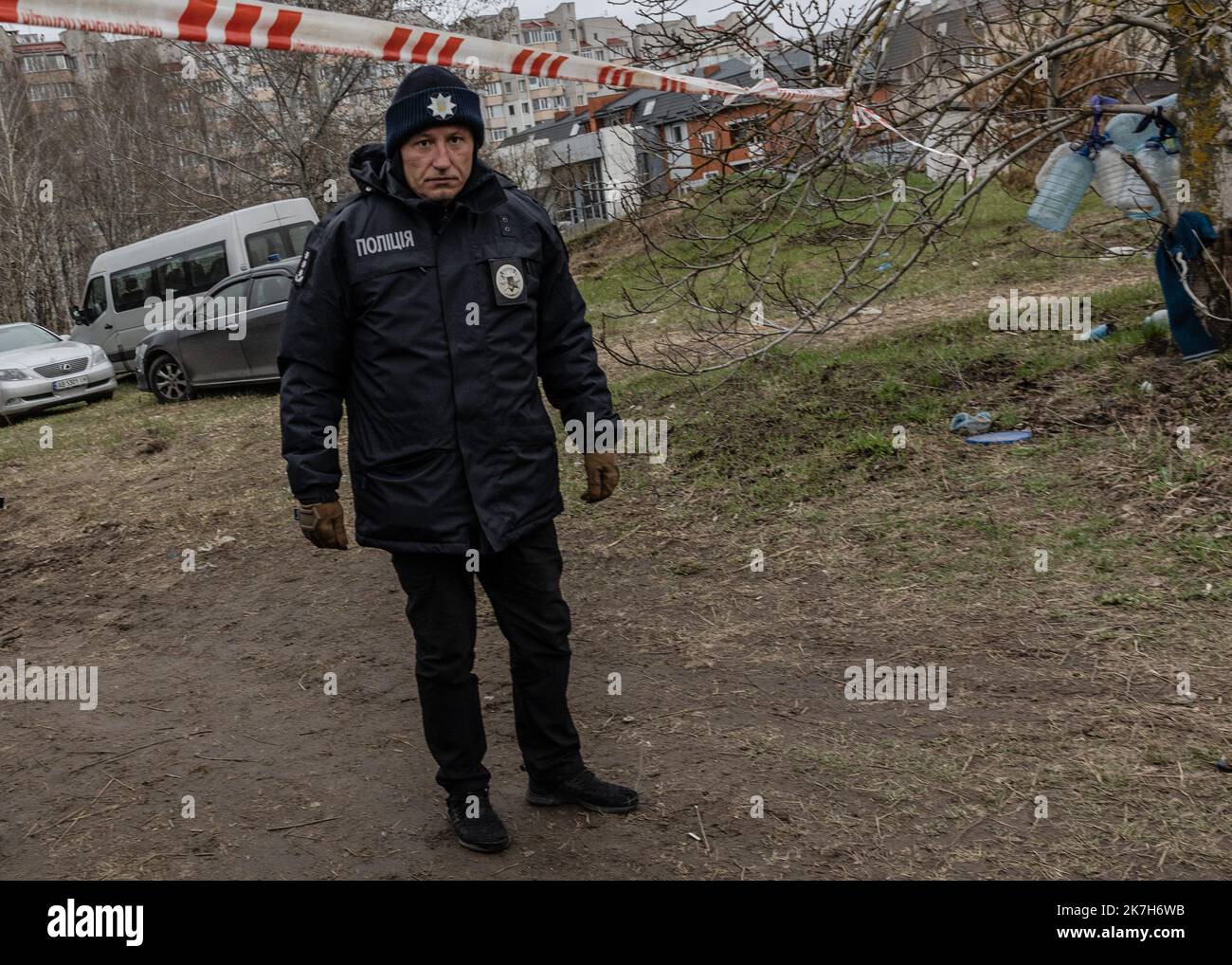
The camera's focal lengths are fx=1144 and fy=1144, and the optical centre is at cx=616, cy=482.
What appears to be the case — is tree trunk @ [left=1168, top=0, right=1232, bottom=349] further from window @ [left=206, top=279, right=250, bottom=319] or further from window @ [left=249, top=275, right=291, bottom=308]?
window @ [left=206, top=279, right=250, bottom=319]

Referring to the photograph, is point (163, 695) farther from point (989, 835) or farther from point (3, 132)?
point (3, 132)

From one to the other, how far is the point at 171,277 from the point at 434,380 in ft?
56.4

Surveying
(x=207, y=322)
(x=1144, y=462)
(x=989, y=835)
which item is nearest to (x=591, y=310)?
(x=207, y=322)

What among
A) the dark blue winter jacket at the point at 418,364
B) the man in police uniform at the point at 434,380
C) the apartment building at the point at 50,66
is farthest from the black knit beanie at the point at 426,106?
the apartment building at the point at 50,66

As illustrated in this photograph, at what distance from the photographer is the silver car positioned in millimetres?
15750

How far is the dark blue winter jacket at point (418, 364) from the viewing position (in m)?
3.21

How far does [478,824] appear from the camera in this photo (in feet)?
11.2

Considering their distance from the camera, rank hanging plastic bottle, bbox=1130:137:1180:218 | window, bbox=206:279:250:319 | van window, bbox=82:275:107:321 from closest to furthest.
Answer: hanging plastic bottle, bbox=1130:137:1180:218, window, bbox=206:279:250:319, van window, bbox=82:275:107:321

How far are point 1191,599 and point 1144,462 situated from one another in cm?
149

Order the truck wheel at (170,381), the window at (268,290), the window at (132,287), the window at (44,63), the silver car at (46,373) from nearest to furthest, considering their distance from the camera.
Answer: the window at (268,290), the truck wheel at (170,381), the silver car at (46,373), the window at (132,287), the window at (44,63)

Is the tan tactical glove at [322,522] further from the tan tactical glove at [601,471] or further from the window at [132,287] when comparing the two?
the window at [132,287]

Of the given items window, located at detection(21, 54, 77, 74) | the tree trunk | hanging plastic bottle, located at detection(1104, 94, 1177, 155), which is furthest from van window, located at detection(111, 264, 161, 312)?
window, located at detection(21, 54, 77, 74)

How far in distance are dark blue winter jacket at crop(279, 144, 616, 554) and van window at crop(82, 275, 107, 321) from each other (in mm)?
18798
